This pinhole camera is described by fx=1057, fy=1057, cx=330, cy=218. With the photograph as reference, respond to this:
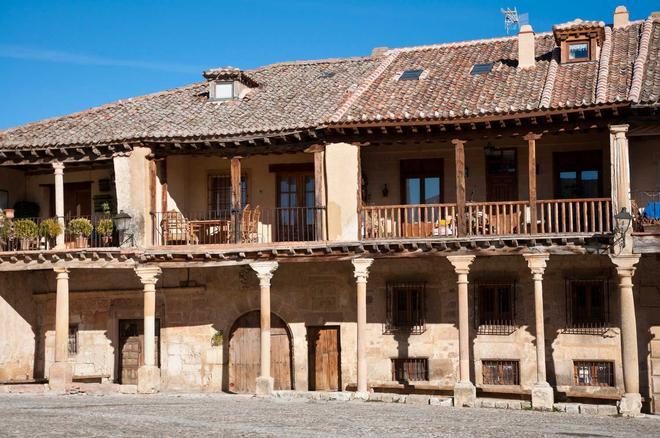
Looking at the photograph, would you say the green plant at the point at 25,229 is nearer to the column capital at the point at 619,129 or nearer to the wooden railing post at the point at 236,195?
the wooden railing post at the point at 236,195

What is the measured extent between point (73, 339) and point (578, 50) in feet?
49.6

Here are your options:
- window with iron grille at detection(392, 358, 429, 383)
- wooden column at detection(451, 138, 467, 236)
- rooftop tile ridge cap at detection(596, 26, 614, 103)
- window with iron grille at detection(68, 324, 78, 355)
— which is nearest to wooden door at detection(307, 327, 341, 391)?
window with iron grille at detection(392, 358, 429, 383)

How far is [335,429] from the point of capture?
59.5 feet

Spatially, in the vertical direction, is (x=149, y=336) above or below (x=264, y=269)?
below

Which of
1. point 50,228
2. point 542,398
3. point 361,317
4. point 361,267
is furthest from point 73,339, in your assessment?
point 542,398

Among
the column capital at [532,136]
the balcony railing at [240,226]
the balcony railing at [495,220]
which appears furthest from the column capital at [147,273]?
the column capital at [532,136]

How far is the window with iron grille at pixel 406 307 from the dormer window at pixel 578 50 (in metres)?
6.73

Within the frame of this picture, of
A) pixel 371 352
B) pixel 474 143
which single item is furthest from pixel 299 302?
pixel 474 143

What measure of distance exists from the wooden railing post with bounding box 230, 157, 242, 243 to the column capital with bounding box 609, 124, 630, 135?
8610 millimetres

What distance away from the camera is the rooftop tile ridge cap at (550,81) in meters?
23.1

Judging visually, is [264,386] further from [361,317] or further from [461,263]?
[461,263]

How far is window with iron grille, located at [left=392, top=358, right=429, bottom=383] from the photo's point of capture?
84.5ft

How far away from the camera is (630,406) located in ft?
71.1

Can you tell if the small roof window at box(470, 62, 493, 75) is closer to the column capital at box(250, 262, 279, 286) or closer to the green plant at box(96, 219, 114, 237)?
the column capital at box(250, 262, 279, 286)
